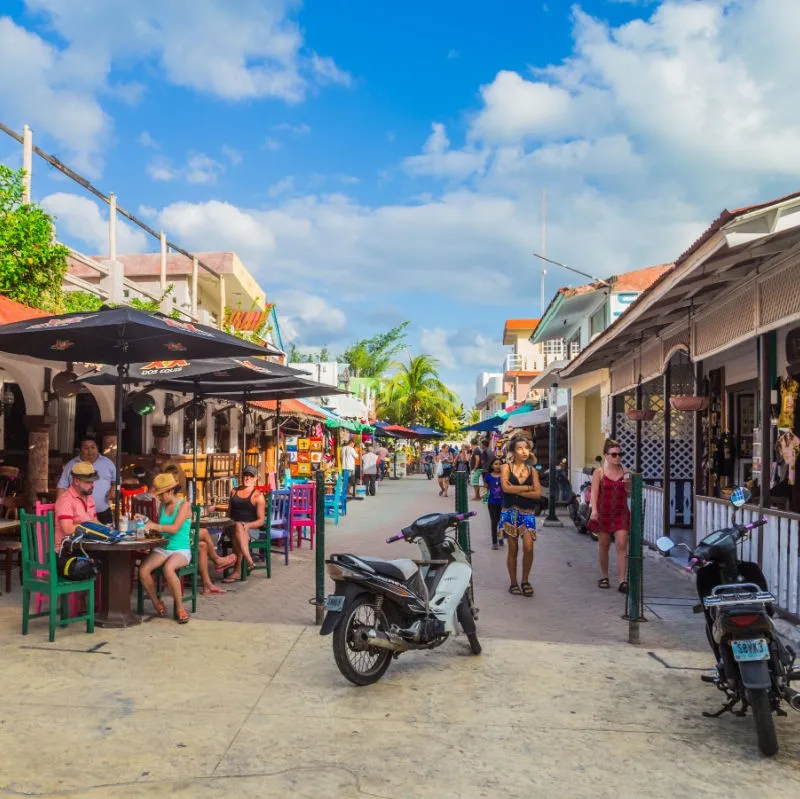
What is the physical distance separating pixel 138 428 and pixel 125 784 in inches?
509

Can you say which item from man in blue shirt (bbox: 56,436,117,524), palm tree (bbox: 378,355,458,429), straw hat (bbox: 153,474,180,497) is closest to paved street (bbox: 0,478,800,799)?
straw hat (bbox: 153,474,180,497)

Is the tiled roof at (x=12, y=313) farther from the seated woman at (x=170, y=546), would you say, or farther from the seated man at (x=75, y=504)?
the seated woman at (x=170, y=546)

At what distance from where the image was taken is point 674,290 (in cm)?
766

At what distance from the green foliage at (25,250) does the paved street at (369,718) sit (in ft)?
19.8

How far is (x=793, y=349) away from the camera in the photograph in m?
8.97

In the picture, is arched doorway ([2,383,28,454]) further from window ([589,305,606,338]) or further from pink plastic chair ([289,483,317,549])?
window ([589,305,606,338])

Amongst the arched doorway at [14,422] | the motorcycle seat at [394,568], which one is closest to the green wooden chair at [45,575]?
the motorcycle seat at [394,568]

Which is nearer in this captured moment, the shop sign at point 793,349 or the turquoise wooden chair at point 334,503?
the shop sign at point 793,349

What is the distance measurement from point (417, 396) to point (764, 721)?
42.7 metres

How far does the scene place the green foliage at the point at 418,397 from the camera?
46.8m

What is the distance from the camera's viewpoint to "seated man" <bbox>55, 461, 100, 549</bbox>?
6641 mm

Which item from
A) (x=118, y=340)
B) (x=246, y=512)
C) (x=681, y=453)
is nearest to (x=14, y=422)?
(x=246, y=512)

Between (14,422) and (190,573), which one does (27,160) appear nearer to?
(14,422)

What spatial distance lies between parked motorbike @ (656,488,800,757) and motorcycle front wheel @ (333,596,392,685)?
74.0 inches
